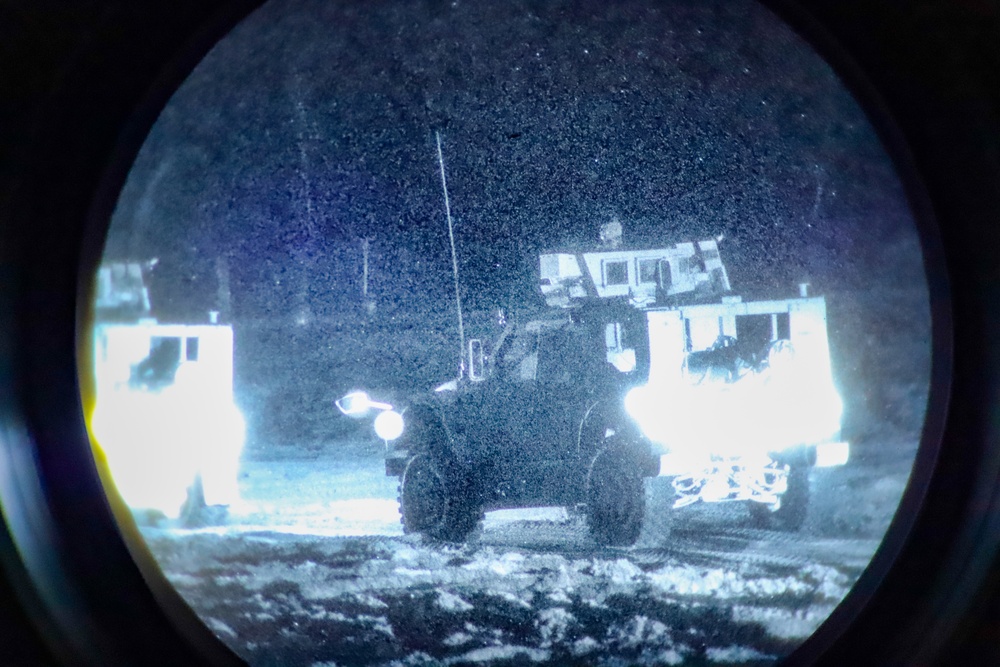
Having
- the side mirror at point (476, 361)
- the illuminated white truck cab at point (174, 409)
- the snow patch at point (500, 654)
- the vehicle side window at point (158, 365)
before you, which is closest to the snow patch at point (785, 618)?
the snow patch at point (500, 654)

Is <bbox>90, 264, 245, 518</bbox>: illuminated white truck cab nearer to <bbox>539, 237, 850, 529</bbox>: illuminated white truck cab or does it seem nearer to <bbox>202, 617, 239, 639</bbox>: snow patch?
<bbox>202, 617, 239, 639</bbox>: snow patch

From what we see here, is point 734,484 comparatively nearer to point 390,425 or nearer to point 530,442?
point 530,442

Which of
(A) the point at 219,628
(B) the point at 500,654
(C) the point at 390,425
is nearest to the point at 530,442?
(C) the point at 390,425

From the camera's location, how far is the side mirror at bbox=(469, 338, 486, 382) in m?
1.40

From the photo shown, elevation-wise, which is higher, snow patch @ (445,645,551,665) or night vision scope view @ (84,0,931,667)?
night vision scope view @ (84,0,931,667)

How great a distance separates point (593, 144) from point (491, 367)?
0.52m

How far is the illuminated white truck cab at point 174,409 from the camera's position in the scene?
129 centimetres

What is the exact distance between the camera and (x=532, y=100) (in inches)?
57.1

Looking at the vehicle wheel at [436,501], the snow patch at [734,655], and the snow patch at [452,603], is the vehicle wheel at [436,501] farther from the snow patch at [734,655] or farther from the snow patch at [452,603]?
the snow patch at [734,655]

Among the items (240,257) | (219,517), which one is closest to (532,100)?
(240,257)

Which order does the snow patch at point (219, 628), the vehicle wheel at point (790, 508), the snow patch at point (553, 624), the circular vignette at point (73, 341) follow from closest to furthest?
the circular vignette at point (73, 341)
the snow patch at point (219, 628)
the snow patch at point (553, 624)
the vehicle wheel at point (790, 508)

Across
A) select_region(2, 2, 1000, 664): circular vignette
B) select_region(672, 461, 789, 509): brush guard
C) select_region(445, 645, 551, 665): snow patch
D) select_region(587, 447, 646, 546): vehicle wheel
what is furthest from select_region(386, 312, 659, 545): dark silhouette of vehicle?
Result: select_region(2, 2, 1000, 664): circular vignette

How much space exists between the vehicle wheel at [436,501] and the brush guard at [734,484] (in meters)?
0.44

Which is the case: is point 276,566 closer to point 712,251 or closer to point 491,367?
point 491,367
